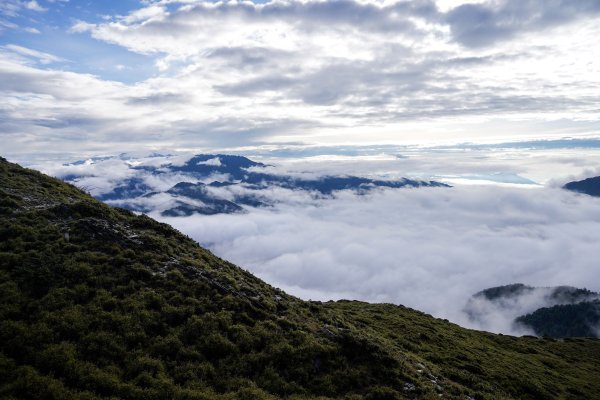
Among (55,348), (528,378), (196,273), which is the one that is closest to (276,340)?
(196,273)

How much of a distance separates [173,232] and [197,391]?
20152 mm

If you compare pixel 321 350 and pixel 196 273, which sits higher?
pixel 196 273

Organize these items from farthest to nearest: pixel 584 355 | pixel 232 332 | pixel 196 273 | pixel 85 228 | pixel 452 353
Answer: pixel 584 355, pixel 452 353, pixel 85 228, pixel 196 273, pixel 232 332

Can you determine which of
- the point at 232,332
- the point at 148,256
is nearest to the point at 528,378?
the point at 232,332

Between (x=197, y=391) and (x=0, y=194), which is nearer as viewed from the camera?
(x=197, y=391)

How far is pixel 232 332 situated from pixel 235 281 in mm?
6405

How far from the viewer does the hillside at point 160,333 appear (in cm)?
1566

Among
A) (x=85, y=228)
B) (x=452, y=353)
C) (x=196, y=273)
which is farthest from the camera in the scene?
(x=452, y=353)

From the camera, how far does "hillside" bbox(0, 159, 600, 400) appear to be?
1566 cm

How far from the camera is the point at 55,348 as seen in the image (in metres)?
15.8

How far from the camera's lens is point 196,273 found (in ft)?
85.1

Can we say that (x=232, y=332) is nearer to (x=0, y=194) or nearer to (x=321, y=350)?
(x=321, y=350)

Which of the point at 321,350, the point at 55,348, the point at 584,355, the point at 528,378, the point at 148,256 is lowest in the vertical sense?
the point at 584,355

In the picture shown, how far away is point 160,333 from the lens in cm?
1934
